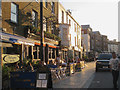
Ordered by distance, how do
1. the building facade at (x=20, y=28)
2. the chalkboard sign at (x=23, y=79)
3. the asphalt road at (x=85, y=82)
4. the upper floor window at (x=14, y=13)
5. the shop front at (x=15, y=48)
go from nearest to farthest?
1. the chalkboard sign at (x=23, y=79)
2. the asphalt road at (x=85, y=82)
3. the shop front at (x=15, y=48)
4. the building facade at (x=20, y=28)
5. the upper floor window at (x=14, y=13)

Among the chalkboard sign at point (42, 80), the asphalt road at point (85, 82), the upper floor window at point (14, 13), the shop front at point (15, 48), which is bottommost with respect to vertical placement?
the asphalt road at point (85, 82)

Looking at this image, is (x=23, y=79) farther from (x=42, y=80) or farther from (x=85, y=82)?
(x=85, y=82)

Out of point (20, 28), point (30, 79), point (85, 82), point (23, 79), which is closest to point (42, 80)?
point (30, 79)

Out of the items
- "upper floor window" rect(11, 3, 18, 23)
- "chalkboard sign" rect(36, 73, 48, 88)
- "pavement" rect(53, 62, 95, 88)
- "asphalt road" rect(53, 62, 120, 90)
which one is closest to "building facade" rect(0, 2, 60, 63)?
"upper floor window" rect(11, 3, 18, 23)

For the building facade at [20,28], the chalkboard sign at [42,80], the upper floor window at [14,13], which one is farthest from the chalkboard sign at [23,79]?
the upper floor window at [14,13]

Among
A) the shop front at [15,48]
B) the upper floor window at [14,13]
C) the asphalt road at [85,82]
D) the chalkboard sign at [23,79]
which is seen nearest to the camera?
the chalkboard sign at [23,79]

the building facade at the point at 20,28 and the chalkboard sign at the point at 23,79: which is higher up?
the building facade at the point at 20,28

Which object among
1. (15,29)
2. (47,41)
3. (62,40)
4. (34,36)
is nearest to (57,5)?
(62,40)

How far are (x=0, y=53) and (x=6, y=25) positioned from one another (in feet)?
7.68

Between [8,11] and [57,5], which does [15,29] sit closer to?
[8,11]

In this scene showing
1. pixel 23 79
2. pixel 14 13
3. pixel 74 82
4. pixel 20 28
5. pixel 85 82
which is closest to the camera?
pixel 23 79

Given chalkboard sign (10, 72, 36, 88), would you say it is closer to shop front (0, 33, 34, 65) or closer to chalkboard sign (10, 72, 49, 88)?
chalkboard sign (10, 72, 49, 88)

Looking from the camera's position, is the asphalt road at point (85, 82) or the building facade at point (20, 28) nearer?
the asphalt road at point (85, 82)

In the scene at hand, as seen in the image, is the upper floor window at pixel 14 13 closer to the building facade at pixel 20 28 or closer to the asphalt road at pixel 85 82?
the building facade at pixel 20 28
